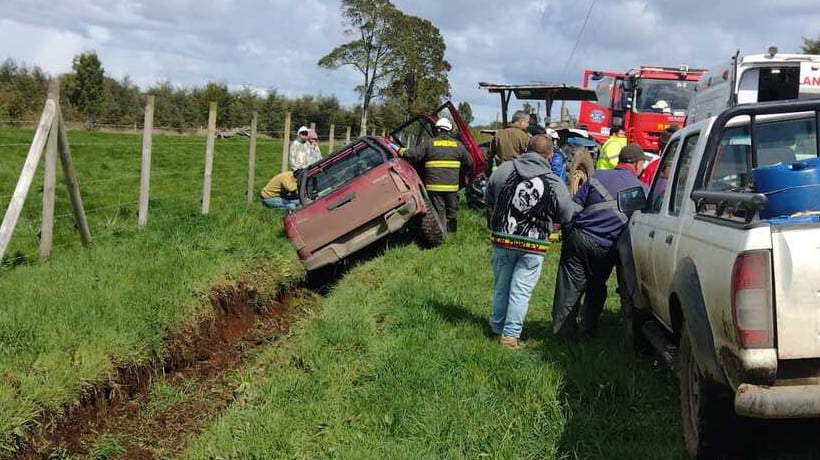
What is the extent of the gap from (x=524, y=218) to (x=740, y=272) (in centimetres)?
279

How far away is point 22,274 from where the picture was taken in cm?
688

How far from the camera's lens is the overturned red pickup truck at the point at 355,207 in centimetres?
882

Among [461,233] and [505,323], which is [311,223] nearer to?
[461,233]

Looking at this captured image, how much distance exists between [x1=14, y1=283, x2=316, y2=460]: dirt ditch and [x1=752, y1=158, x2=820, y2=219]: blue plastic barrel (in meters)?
3.76

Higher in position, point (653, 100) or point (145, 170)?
point (653, 100)

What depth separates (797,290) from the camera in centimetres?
299

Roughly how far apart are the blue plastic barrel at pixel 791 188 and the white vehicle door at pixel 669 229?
0.83 m

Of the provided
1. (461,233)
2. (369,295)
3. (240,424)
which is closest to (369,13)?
(461,233)

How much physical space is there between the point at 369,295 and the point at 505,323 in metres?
2.16

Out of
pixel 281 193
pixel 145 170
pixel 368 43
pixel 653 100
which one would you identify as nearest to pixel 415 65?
pixel 368 43

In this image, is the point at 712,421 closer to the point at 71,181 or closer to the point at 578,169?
the point at 71,181

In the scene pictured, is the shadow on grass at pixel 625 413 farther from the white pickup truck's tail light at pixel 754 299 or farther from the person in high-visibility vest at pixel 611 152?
the person in high-visibility vest at pixel 611 152

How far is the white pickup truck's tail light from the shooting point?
3020 mm

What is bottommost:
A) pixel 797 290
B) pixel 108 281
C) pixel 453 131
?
pixel 108 281
